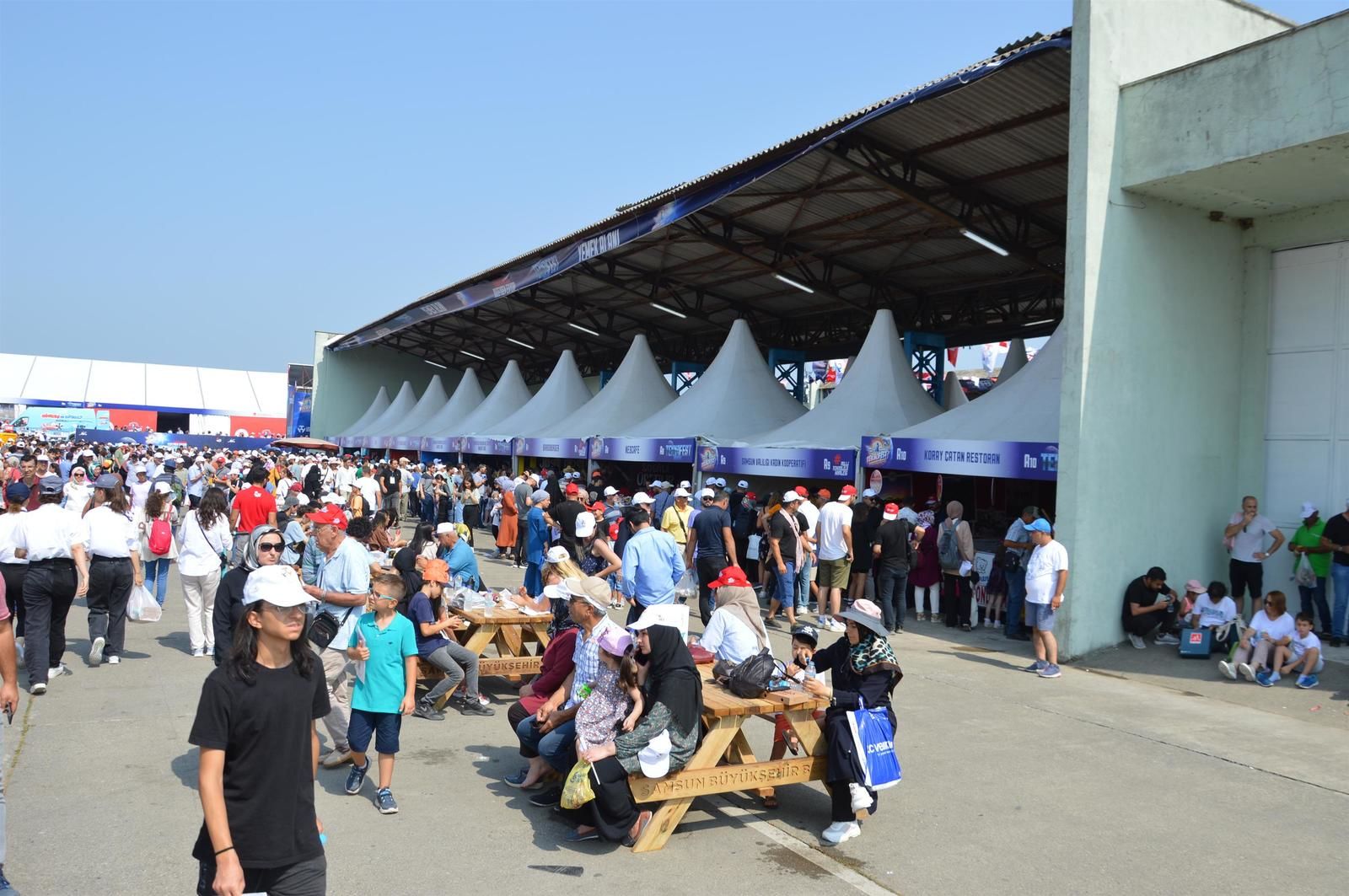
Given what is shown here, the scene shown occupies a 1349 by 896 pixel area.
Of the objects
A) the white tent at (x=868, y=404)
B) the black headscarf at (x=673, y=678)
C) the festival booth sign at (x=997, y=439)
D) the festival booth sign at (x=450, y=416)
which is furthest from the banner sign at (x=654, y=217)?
the black headscarf at (x=673, y=678)

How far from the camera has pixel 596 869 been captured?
4457mm

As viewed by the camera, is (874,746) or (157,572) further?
(157,572)

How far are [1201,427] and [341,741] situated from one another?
9662 mm

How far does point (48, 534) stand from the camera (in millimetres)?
7148

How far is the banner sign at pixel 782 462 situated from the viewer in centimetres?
1509

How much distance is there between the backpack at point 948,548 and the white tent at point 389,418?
31.3 m

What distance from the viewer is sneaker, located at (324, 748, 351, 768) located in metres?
5.90


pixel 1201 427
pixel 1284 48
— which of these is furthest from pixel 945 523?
pixel 1284 48

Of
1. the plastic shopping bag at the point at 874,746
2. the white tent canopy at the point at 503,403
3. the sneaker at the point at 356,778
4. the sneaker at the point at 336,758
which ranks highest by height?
the white tent canopy at the point at 503,403

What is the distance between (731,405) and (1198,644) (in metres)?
12.5

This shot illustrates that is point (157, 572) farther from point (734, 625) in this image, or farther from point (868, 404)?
point (868, 404)

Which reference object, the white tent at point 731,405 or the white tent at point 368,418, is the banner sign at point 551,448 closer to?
the white tent at point 731,405

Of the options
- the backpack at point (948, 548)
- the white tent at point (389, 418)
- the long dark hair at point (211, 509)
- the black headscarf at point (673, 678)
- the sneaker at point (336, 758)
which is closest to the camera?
the black headscarf at point (673, 678)

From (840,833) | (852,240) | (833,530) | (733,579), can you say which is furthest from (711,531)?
(852,240)
